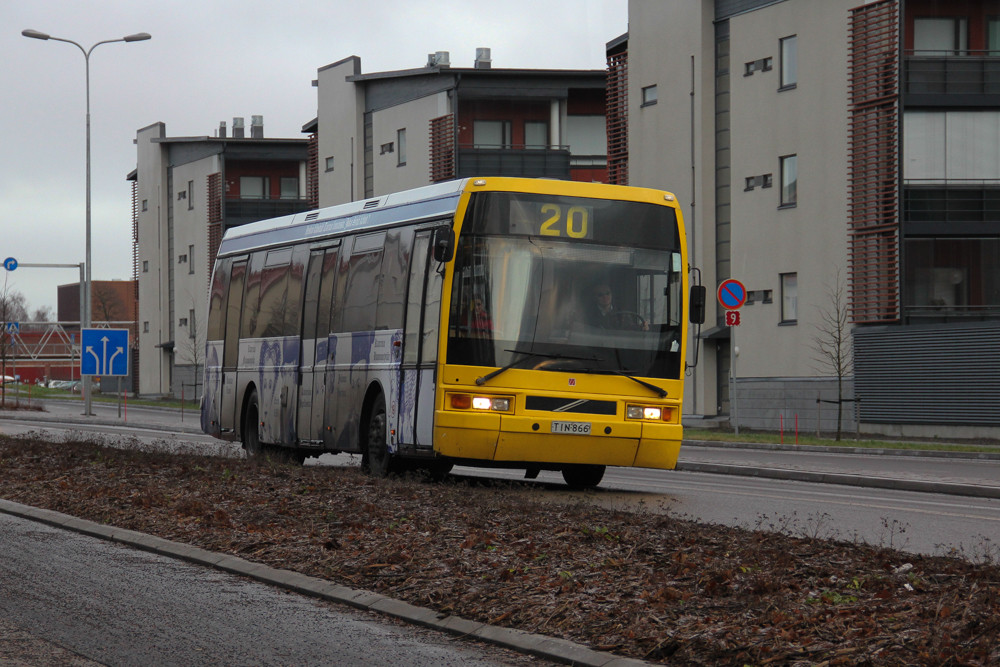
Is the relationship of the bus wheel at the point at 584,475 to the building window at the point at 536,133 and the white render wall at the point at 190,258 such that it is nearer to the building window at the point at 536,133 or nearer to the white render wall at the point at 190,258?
the building window at the point at 536,133

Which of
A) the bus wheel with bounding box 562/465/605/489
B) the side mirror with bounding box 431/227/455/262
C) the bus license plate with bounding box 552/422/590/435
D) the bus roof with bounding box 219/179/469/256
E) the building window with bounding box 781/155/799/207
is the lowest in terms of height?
the bus wheel with bounding box 562/465/605/489

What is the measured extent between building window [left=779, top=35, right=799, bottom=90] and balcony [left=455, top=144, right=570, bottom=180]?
697 inches

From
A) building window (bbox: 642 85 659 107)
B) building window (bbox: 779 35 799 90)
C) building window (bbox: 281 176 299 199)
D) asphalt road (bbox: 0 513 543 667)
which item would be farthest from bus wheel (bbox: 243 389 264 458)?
building window (bbox: 281 176 299 199)

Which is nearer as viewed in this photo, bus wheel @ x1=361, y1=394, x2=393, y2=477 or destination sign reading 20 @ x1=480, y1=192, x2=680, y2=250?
destination sign reading 20 @ x1=480, y1=192, x2=680, y2=250

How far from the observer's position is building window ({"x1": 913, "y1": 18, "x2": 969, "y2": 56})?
38875 mm

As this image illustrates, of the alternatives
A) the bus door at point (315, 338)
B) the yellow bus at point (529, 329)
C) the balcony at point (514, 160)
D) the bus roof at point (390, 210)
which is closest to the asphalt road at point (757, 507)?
the yellow bus at point (529, 329)

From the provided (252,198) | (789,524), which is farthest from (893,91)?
(252,198)

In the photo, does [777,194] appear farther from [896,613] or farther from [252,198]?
[252,198]

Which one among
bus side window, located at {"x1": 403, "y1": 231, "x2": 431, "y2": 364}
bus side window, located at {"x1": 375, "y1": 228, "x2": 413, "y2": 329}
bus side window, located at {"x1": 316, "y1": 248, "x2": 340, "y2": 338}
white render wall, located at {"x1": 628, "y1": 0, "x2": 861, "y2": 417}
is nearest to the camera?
bus side window, located at {"x1": 403, "y1": 231, "x2": 431, "y2": 364}

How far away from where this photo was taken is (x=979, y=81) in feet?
127

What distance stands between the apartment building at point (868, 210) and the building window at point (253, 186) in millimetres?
40697

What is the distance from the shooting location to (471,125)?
59719 millimetres

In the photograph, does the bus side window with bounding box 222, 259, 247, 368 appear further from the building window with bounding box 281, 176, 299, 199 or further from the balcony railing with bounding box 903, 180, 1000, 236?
the building window with bounding box 281, 176, 299, 199

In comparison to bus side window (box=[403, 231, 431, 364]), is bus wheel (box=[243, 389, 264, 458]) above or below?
below
